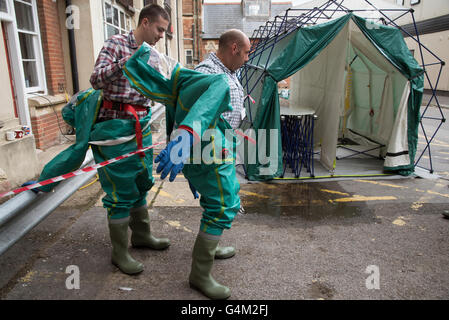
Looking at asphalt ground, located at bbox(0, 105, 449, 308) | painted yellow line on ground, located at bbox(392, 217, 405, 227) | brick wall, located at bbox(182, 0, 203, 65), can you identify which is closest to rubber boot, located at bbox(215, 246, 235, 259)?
asphalt ground, located at bbox(0, 105, 449, 308)

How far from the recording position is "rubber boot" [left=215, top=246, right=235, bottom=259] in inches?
123

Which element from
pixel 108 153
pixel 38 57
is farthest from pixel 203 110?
pixel 38 57

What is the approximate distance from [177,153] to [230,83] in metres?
0.89

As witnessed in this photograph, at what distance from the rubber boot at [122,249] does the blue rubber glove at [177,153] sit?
1.01 meters

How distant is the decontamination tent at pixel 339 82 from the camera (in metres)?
5.25

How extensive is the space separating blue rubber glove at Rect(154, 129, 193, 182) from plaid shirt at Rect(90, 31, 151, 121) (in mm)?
854

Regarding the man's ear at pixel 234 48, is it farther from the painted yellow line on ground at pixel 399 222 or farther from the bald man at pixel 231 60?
the painted yellow line on ground at pixel 399 222

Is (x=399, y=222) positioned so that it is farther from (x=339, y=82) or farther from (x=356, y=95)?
(x=356, y=95)

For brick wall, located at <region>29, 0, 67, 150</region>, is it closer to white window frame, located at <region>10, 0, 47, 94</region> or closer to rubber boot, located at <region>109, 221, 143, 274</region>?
white window frame, located at <region>10, 0, 47, 94</region>

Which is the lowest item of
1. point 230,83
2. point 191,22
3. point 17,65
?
point 230,83

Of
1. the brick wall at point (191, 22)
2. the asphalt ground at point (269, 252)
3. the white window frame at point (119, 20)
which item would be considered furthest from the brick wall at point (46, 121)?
the brick wall at point (191, 22)

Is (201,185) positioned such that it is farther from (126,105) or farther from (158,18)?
(158,18)

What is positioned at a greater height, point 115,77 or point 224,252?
point 115,77

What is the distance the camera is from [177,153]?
2.03 meters
